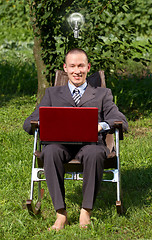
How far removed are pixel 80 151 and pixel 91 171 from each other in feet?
0.71

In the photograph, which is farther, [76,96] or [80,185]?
[80,185]

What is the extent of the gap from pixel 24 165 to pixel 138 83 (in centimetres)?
349

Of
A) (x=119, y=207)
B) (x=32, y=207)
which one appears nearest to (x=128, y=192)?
(x=119, y=207)

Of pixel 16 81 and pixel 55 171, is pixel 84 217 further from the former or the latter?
pixel 16 81

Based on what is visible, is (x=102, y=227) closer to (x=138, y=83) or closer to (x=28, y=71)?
(x=138, y=83)

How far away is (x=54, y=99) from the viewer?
4016 millimetres

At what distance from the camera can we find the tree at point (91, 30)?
569 cm

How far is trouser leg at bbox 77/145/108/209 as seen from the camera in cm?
341

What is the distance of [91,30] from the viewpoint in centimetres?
589

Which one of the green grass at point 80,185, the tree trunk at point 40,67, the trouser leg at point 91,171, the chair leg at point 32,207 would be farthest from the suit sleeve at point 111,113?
the tree trunk at point 40,67

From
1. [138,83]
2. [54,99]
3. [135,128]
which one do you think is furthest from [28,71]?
[54,99]

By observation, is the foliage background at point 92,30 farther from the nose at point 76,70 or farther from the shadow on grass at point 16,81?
the nose at point 76,70

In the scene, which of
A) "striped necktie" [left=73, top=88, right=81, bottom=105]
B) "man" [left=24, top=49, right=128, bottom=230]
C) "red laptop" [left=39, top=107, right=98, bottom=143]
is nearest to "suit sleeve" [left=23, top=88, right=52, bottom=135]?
"man" [left=24, top=49, right=128, bottom=230]

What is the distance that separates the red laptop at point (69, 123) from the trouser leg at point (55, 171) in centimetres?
10
